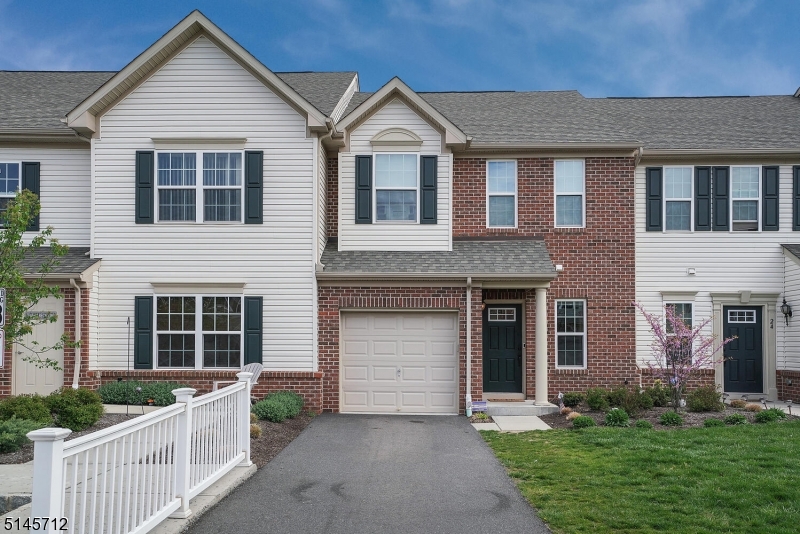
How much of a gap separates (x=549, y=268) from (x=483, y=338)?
2341 millimetres

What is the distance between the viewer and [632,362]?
640 inches

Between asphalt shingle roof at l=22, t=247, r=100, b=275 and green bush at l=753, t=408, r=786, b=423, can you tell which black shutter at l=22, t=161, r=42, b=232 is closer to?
asphalt shingle roof at l=22, t=247, r=100, b=275

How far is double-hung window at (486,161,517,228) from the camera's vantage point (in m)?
16.6

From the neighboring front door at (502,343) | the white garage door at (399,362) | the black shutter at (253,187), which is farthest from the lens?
the neighboring front door at (502,343)

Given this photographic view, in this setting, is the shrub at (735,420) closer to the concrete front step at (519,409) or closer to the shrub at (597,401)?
the shrub at (597,401)

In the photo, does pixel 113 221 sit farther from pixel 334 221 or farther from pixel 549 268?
pixel 549 268

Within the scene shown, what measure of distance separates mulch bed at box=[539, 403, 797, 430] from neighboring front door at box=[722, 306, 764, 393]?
8.39ft

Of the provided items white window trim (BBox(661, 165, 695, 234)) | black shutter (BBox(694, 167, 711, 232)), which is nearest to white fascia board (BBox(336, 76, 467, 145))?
white window trim (BBox(661, 165, 695, 234))

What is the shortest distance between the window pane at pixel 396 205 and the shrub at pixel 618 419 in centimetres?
600

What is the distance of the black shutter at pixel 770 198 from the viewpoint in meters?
17.0

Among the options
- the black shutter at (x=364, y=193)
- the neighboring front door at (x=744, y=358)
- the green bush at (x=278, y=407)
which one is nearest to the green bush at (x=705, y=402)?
the neighboring front door at (x=744, y=358)

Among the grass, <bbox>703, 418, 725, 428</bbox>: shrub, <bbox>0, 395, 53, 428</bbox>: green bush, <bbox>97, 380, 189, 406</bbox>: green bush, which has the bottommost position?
<bbox>703, 418, 725, 428</bbox>: shrub

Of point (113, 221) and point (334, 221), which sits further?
point (334, 221)

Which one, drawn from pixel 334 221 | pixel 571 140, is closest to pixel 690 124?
pixel 571 140
